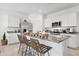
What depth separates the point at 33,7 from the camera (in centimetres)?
199

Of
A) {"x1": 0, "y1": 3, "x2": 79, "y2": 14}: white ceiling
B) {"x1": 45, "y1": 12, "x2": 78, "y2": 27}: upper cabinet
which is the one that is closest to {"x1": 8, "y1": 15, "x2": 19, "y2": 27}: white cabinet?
{"x1": 0, "y1": 3, "x2": 79, "y2": 14}: white ceiling

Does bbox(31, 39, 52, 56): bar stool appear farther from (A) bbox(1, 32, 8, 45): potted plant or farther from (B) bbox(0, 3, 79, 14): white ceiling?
(B) bbox(0, 3, 79, 14): white ceiling

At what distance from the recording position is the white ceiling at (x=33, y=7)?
196cm

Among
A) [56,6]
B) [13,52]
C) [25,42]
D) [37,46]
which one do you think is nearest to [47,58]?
[37,46]

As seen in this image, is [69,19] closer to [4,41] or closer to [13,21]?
[13,21]

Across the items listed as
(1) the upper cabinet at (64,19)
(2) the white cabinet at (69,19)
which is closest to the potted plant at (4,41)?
(1) the upper cabinet at (64,19)

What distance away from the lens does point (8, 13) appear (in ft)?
6.49

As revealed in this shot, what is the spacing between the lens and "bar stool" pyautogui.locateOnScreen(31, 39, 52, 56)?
2.01 m

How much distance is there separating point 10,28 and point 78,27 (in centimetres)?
139

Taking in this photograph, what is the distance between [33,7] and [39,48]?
850mm

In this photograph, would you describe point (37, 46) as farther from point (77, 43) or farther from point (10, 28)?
point (77, 43)

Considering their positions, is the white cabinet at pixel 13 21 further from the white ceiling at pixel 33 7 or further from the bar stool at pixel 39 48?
the bar stool at pixel 39 48

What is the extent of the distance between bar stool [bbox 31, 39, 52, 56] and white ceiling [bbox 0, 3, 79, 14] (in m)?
0.65

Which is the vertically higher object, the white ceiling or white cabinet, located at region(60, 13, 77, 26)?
the white ceiling
